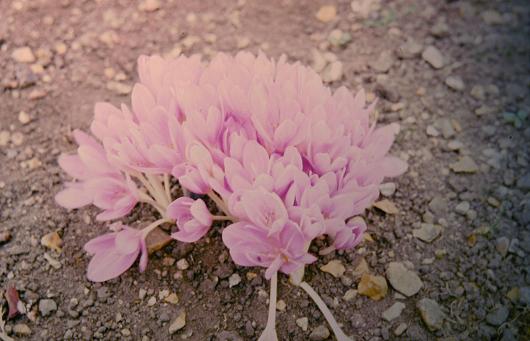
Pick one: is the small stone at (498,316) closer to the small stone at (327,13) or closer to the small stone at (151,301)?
the small stone at (151,301)

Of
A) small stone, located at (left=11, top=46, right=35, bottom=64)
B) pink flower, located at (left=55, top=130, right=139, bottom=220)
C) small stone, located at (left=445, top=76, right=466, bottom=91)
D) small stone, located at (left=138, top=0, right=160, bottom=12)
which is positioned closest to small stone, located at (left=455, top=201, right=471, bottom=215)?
small stone, located at (left=445, top=76, right=466, bottom=91)

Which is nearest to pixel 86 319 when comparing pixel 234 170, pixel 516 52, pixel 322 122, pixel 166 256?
pixel 166 256

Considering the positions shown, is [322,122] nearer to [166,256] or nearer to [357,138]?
[357,138]

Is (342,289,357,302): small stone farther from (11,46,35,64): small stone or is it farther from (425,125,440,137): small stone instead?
(11,46,35,64): small stone

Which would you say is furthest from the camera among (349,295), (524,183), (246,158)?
(524,183)

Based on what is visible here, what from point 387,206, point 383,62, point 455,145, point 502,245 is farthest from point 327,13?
point 502,245

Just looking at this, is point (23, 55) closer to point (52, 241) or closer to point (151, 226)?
point (52, 241)

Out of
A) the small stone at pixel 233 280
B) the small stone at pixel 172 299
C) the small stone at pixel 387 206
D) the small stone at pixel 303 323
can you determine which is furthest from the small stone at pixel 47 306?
the small stone at pixel 387 206
